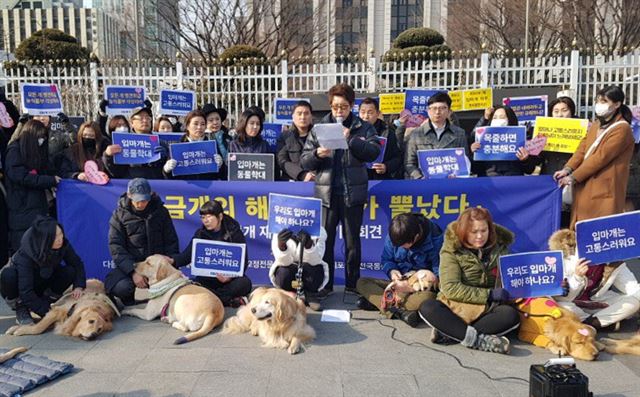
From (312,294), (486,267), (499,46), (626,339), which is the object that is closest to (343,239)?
(312,294)

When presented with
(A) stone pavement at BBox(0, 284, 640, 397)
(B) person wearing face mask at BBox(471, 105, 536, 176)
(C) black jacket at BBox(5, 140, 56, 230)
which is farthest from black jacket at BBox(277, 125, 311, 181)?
(C) black jacket at BBox(5, 140, 56, 230)

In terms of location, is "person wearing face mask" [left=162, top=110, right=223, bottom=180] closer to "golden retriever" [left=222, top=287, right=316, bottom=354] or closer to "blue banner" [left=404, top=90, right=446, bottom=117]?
"golden retriever" [left=222, top=287, right=316, bottom=354]

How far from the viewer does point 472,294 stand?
4586 millimetres

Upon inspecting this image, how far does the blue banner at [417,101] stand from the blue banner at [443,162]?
2.87m

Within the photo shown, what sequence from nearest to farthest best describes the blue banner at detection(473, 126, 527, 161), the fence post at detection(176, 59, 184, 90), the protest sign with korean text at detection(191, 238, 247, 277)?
the protest sign with korean text at detection(191, 238, 247, 277), the blue banner at detection(473, 126, 527, 161), the fence post at detection(176, 59, 184, 90)

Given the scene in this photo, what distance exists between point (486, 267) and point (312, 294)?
1.87 m

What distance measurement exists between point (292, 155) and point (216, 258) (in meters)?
1.60

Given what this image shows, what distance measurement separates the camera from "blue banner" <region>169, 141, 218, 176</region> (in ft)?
20.9

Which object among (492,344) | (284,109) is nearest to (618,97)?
(492,344)

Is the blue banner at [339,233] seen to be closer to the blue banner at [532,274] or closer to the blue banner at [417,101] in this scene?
the blue banner at [532,274]

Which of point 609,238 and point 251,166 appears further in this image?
point 251,166

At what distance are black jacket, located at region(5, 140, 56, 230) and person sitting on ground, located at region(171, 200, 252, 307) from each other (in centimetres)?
173

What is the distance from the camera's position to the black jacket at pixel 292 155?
621cm

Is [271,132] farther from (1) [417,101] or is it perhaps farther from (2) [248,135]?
(1) [417,101]
